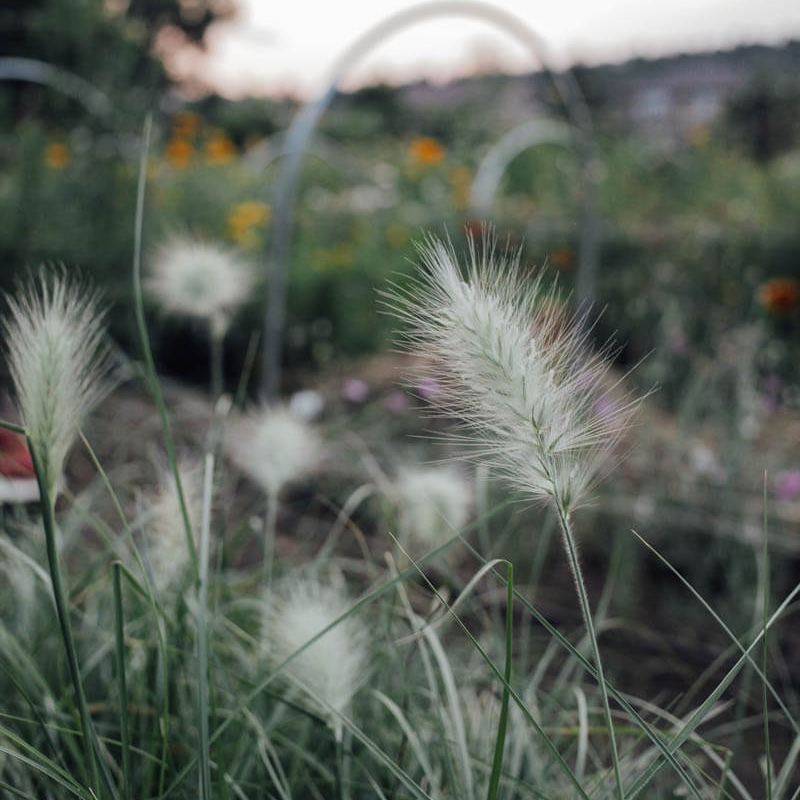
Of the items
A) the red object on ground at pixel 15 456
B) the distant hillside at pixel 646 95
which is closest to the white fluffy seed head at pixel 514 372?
the red object on ground at pixel 15 456

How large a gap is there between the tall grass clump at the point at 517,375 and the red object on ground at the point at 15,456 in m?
0.86

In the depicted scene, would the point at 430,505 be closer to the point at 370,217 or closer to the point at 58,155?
the point at 58,155

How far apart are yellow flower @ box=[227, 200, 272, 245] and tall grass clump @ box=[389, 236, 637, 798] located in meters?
4.30

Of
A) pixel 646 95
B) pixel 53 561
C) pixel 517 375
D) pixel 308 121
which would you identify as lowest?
pixel 53 561

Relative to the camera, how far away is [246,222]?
486 centimetres

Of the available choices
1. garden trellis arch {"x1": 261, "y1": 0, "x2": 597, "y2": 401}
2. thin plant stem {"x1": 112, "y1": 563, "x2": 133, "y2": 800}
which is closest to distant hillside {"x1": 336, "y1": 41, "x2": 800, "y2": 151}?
garden trellis arch {"x1": 261, "y1": 0, "x2": 597, "y2": 401}

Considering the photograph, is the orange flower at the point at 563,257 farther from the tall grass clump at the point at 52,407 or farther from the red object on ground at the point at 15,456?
the tall grass clump at the point at 52,407

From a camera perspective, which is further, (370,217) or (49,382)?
(370,217)

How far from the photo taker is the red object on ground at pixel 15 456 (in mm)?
1381

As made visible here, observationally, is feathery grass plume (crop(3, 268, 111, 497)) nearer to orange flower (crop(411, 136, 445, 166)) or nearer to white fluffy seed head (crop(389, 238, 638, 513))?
white fluffy seed head (crop(389, 238, 638, 513))

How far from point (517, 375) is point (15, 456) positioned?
1.25 metres

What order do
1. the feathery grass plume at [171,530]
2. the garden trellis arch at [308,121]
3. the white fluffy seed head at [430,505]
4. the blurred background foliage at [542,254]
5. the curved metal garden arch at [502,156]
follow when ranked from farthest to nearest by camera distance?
the curved metal garden arch at [502,156] → the garden trellis arch at [308,121] → the blurred background foliage at [542,254] → the white fluffy seed head at [430,505] → the feathery grass plume at [171,530]

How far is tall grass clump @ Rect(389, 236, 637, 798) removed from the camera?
1.95 feet

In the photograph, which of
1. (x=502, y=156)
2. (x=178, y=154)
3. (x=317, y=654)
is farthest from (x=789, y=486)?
(x=178, y=154)
